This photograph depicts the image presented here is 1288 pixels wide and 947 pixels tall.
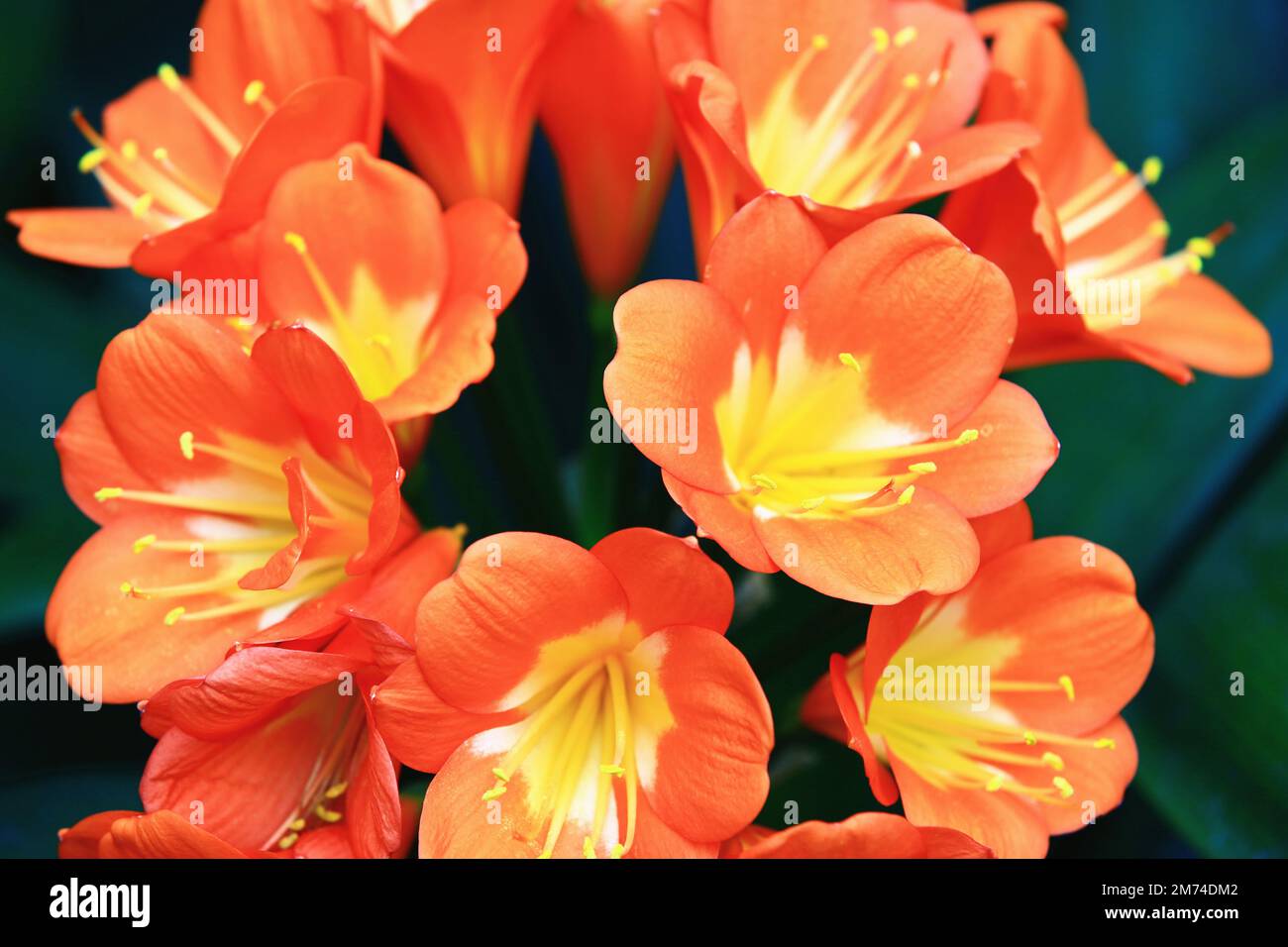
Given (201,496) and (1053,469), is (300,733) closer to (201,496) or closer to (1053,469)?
(201,496)

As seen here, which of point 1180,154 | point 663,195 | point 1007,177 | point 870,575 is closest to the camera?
point 870,575

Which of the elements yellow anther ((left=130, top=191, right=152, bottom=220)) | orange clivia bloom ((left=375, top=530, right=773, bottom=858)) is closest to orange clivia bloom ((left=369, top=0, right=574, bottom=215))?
yellow anther ((left=130, top=191, right=152, bottom=220))

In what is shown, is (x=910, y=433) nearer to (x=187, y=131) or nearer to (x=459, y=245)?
(x=459, y=245)

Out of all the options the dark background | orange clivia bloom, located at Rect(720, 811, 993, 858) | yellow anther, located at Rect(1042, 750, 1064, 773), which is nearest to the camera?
orange clivia bloom, located at Rect(720, 811, 993, 858)

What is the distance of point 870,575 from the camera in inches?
20.3

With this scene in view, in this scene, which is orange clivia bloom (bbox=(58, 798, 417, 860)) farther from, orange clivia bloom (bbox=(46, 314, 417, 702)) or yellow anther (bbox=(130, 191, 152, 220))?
yellow anther (bbox=(130, 191, 152, 220))

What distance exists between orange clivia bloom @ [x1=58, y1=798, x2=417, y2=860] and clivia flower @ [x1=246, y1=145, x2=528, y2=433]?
21 centimetres

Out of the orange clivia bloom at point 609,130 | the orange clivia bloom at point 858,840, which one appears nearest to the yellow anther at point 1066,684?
the orange clivia bloom at point 858,840

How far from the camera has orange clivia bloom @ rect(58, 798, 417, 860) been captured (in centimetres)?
50

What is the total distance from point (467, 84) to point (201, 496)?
256mm

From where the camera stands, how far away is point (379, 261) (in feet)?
2.02

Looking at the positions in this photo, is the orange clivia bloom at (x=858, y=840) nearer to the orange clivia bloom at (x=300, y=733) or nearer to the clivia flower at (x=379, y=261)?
the orange clivia bloom at (x=300, y=733)
